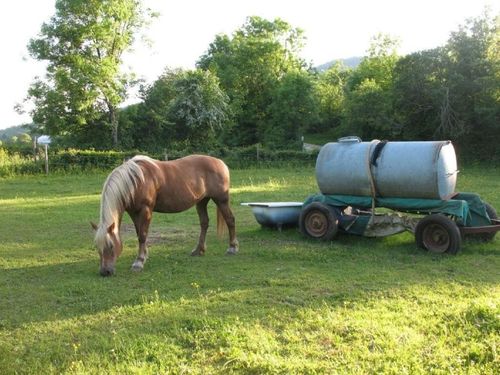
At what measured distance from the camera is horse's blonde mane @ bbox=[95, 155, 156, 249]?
6.46m

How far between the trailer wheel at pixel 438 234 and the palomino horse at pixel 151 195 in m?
3.05

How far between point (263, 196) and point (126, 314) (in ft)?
32.4

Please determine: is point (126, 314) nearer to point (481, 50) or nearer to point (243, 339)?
point (243, 339)

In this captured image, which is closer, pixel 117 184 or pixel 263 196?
pixel 117 184

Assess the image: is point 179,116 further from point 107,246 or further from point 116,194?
point 107,246

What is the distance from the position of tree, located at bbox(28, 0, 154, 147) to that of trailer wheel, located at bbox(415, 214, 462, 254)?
28277mm

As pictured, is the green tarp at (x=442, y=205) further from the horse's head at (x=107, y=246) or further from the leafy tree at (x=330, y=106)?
the leafy tree at (x=330, y=106)

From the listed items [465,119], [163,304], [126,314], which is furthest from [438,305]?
[465,119]

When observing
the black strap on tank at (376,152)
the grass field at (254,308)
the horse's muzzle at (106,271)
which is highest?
the black strap on tank at (376,152)

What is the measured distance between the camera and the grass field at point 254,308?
12.9 ft

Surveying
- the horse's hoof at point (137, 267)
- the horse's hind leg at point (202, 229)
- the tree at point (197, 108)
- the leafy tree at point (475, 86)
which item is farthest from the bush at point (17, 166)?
the leafy tree at point (475, 86)

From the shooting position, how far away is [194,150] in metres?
28.9

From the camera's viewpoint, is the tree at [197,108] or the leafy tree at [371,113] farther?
the tree at [197,108]

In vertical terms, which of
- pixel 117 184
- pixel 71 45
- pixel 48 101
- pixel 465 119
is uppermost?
pixel 71 45
